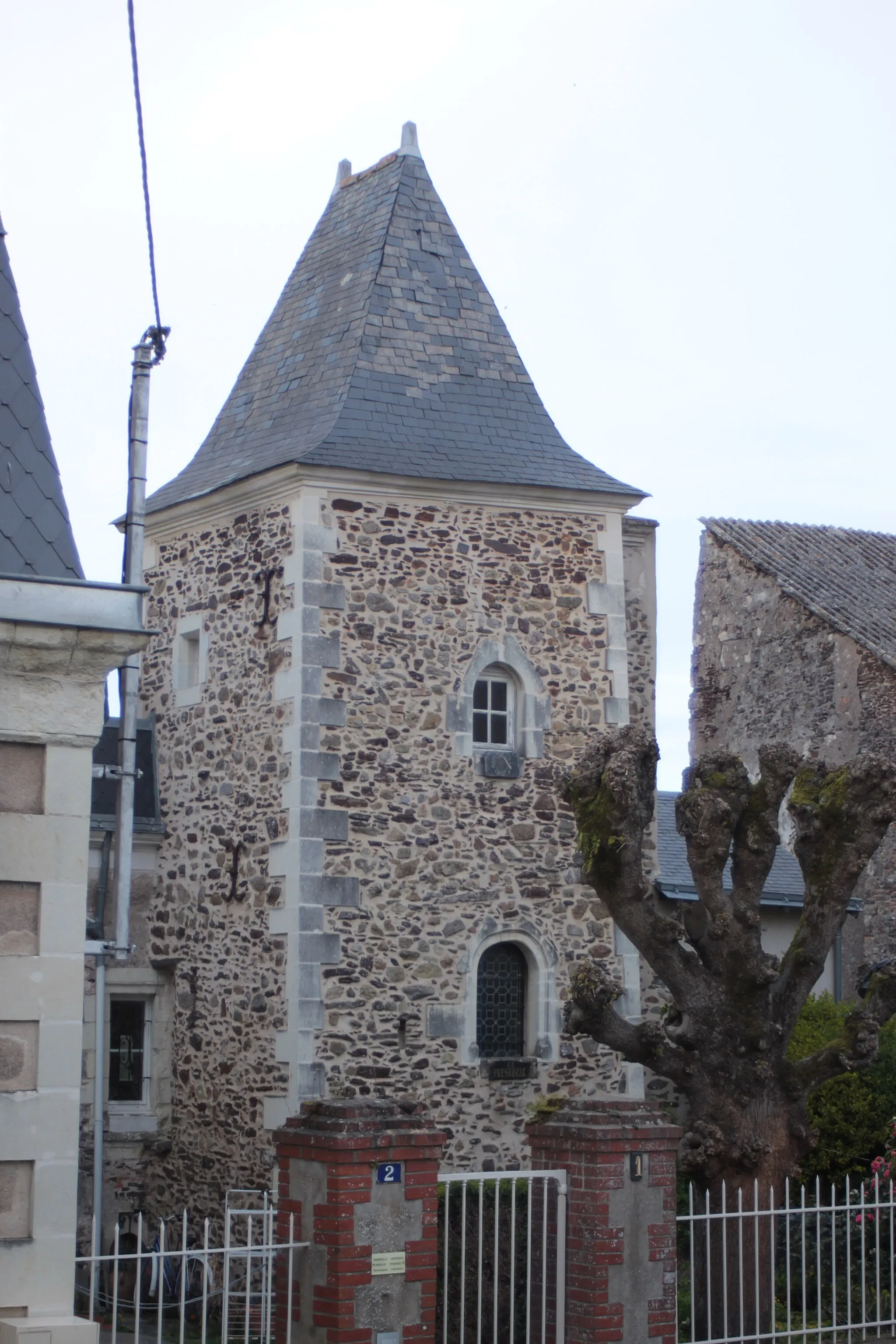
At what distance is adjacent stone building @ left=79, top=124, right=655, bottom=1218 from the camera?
14180 mm

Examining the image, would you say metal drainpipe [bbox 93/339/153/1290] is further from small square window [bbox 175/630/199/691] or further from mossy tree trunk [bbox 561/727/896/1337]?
small square window [bbox 175/630/199/691]

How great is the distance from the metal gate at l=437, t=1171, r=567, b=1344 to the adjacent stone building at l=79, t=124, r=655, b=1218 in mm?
2354

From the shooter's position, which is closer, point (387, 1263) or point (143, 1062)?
point (387, 1263)

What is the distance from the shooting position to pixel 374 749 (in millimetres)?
14430

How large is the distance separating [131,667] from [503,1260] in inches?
179

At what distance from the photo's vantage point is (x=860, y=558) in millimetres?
24094

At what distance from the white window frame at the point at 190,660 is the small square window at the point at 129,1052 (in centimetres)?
283

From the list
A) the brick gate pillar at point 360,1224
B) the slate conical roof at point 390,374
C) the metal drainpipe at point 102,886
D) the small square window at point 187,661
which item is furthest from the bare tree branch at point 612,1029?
the small square window at point 187,661

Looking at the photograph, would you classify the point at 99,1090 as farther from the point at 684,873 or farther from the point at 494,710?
the point at 684,873

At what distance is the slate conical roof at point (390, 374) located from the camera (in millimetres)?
15273

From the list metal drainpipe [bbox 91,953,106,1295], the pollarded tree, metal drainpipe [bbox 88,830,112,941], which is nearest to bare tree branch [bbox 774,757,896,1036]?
the pollarded tree

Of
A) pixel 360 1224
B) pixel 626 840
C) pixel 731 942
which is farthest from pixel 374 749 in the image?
pixel 360 1224

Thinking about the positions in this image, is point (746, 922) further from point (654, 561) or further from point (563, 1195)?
point (654, 561)

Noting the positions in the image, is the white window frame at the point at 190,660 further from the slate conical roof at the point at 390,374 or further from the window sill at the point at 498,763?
the window sill at the point at 498,763
